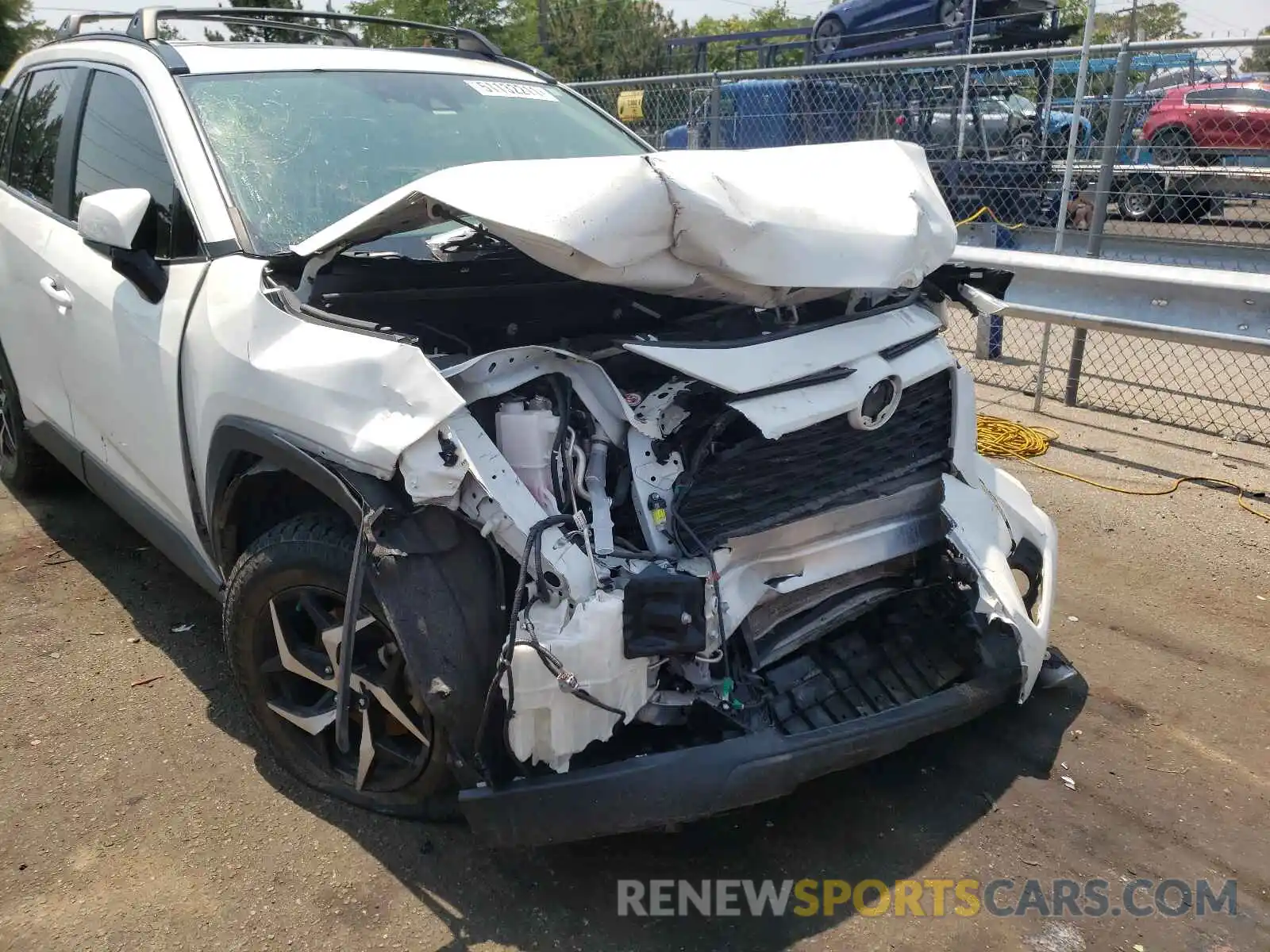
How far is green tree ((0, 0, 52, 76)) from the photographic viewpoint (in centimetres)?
2344

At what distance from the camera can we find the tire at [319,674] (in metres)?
2.38

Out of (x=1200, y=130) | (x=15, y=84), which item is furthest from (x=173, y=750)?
(x=1200, y=130)

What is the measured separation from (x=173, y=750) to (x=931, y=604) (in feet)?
7.54

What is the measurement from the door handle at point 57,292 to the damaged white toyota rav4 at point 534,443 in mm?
32

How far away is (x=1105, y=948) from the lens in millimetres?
2213

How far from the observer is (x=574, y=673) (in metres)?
2.09

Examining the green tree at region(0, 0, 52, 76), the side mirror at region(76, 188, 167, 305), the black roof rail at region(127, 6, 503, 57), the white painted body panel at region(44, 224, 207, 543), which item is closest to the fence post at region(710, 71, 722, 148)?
the black roof rail at region(127, 6, 503, 57)

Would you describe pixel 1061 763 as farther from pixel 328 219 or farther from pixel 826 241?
pixel 328 219

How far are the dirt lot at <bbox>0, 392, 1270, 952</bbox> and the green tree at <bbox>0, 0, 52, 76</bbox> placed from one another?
2604cm

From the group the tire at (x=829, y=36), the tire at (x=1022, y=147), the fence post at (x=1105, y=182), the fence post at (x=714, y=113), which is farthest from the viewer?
the tire at (x=829, y=36)

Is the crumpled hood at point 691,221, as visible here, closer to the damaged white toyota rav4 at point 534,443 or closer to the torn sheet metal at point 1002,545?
the damaged white toyota rav4 at point 534,443

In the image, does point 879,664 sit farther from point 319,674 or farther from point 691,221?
point 319,674

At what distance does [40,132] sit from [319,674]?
290 cm

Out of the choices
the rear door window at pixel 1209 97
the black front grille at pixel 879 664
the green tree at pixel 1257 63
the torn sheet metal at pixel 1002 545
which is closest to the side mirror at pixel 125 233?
the black front grille at pixel 879 664
